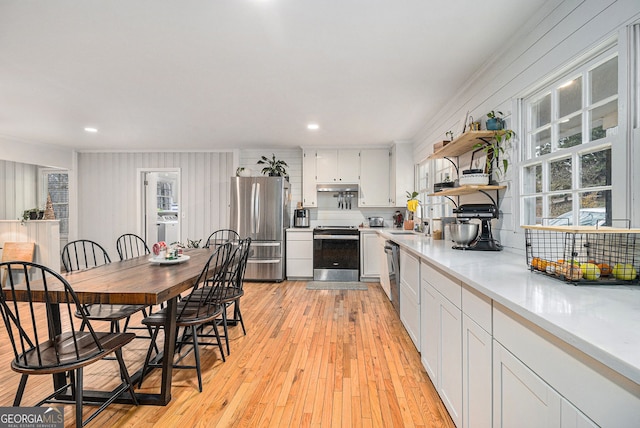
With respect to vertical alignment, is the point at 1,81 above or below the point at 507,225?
above

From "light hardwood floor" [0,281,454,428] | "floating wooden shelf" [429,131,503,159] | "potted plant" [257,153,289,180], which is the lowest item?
"light hardwood floor" [0,281,454,428]

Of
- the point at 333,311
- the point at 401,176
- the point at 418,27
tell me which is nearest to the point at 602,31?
the point at 418,27

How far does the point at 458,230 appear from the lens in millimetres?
2510

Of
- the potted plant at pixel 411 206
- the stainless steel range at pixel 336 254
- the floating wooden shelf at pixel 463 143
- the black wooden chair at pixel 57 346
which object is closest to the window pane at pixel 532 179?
the floating wooden shelf at pixel 463 143

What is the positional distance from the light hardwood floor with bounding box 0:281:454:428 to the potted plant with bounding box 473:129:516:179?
163 centimetres

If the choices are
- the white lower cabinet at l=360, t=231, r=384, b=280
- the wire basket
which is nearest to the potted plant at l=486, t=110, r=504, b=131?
the wire basket

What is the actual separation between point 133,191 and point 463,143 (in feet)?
20.2

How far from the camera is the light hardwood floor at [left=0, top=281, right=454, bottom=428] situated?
1.87 metres

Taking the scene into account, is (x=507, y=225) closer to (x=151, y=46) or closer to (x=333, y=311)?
(x=333, y=311)

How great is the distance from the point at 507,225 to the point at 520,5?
1426 millimetres

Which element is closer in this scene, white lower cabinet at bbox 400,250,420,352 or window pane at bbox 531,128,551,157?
window pane at bbox 531,128,551,157

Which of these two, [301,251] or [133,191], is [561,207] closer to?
[301,251]

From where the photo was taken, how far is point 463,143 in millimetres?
2740

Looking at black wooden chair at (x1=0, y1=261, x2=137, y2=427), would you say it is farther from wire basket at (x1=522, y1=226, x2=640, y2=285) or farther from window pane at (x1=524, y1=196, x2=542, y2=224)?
window pane at (x1=524, y1=196, x2=542, y2=224)
